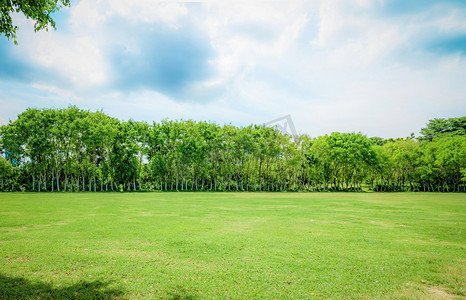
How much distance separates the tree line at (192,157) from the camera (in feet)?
194

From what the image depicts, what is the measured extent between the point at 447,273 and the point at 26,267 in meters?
14.2

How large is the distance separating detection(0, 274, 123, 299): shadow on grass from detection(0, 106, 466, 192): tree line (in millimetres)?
57984

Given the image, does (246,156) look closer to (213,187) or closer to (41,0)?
(213,187)

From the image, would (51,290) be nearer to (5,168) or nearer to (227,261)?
(227,261)

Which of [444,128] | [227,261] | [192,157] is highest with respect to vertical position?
[444,128]

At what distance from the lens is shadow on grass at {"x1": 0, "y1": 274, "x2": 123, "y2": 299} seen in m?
6.34

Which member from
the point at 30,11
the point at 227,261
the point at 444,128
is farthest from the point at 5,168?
the point at 444,128

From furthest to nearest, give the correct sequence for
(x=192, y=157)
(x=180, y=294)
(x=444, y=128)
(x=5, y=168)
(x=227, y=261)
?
(x=444, y=128) < (x=192, y=157) < (x=5, y=168) < (x=227, y=261) < (x=180, y=294)

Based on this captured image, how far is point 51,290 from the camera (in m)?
6.67

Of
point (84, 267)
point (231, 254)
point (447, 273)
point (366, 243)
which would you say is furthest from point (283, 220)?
point (84, 267)

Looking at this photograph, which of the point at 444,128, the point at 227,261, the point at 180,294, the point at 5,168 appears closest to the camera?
the point at 180,294

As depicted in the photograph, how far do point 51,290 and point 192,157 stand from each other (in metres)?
61.6

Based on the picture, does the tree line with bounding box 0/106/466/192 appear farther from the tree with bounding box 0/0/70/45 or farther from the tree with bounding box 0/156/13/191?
the tree with bounding box 0/0/70/45

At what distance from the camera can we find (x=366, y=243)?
38.7 feet
